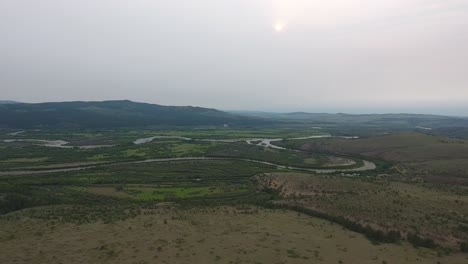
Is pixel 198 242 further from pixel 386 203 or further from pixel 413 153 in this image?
pixel 413 153

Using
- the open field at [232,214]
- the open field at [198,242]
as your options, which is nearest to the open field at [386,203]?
the open field at [232,214]

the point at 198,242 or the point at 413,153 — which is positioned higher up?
the point at 413,153

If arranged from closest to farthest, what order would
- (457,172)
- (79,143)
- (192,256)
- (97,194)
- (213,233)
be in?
(192,256) < (213,233) < (97,194) < (457,172) < (79,143)

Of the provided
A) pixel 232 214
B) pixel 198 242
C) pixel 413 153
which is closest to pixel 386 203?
pixel 232 214

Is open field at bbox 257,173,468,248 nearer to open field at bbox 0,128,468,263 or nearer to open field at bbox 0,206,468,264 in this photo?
open field at bbox 0,128,468,263

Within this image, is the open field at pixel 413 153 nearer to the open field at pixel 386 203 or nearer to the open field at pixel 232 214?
the open field at pixel 232 214

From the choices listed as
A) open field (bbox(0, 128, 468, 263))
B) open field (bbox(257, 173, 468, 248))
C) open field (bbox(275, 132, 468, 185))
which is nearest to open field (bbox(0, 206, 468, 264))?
open field (bbox(0, 128, 468, 263))

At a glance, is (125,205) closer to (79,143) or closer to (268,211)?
(268,211)

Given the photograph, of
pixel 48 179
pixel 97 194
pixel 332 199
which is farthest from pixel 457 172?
pixel 48 179
